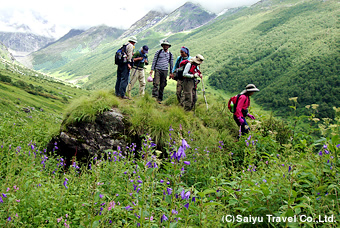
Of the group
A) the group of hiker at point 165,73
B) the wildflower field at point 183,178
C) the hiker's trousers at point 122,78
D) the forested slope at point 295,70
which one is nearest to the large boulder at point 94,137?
the wildflower field at point 183,178

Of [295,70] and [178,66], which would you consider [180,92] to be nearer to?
[178,66]

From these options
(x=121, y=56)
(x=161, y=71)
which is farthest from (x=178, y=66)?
(x=121, y=56)

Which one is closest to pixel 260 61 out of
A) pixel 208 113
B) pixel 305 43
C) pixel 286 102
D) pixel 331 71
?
pixel 305 43

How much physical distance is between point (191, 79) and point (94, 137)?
4.55 m

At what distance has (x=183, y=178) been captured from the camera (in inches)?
207

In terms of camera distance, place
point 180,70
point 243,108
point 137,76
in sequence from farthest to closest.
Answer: point 137,76 < point 180,70 < point 243,108

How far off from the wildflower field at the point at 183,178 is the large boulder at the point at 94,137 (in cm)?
43

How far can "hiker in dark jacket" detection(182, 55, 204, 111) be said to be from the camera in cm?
861

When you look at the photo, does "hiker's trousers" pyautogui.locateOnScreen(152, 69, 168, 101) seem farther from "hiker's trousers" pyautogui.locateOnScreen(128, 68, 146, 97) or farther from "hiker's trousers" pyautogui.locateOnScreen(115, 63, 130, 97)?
"hiker's trousers" pyautogui.locateOnScreen(115, 63, 130, 97)

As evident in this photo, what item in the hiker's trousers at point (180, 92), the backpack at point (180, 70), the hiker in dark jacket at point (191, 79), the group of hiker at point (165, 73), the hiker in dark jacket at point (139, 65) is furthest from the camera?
the hiker in dark jacket at point (139, 65)

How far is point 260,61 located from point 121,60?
643ft

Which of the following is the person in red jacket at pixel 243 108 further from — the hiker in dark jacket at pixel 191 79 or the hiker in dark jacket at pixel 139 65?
the hiker in dark jacket at pixel 139 65

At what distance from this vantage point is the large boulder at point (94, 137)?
7887 millimetres

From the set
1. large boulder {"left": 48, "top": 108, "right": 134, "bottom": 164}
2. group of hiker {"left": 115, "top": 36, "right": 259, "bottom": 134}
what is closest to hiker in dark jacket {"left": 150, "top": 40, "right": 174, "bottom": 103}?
group of hiker {"left": 115, "top": 36, "right": 259, "bottom": 134}
